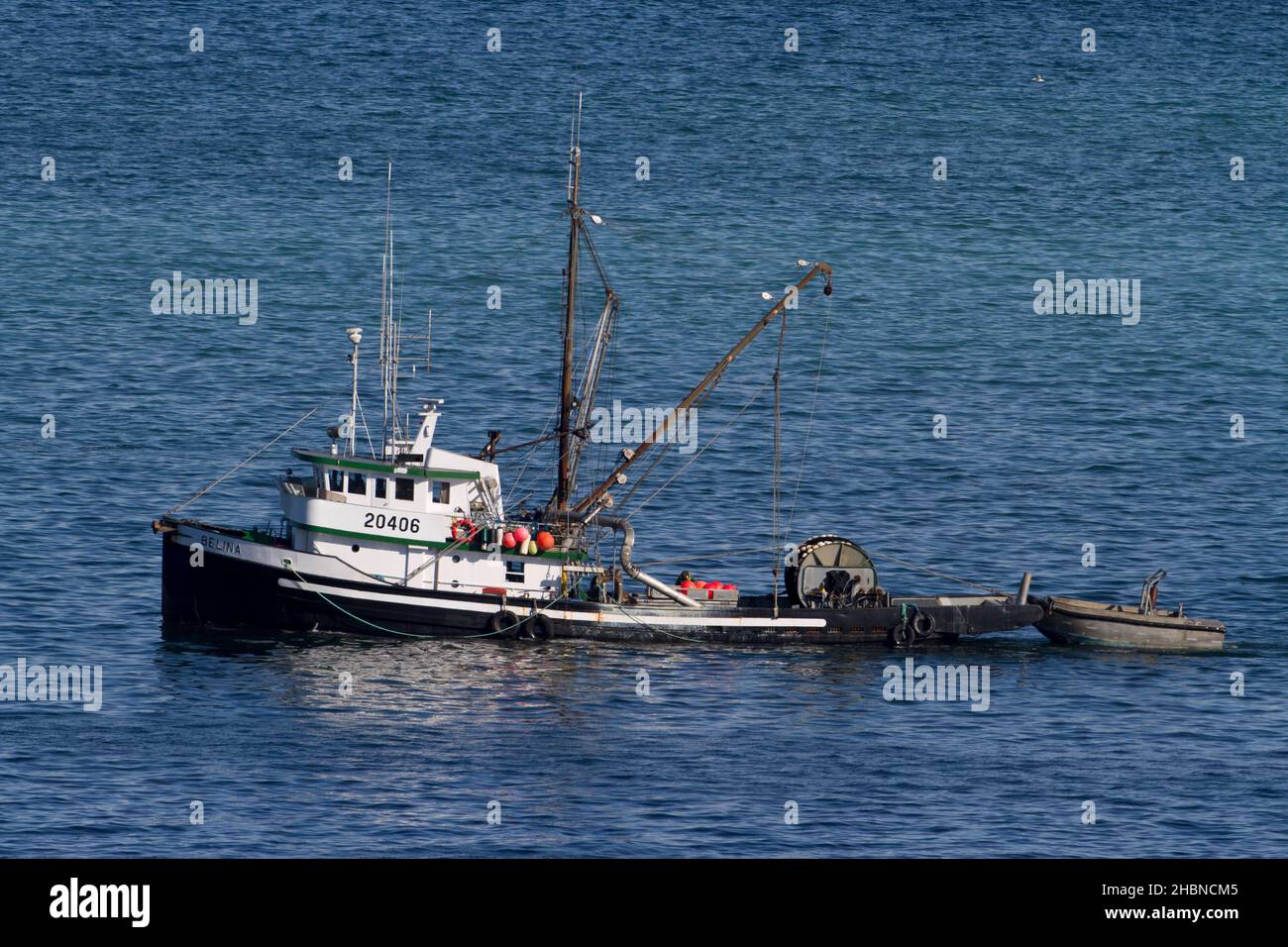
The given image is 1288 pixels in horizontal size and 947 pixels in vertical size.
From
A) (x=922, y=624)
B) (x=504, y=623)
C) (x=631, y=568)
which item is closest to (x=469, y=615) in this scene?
(x=504, y=623)

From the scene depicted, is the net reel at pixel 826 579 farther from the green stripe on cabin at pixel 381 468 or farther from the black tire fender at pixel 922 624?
the green stripe on cabin at pixel 381 468

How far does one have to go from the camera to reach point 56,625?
87188 mm

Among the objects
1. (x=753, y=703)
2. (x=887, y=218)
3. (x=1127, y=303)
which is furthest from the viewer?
(x=887, y=218)

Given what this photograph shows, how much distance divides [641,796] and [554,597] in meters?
17.2

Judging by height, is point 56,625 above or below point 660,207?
below

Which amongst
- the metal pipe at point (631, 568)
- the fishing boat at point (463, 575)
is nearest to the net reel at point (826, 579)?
the fishing boat at point (463, 575)

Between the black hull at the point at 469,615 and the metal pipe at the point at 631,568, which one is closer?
the black hull at the point at 469,615

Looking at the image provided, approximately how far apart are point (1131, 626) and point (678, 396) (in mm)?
39380

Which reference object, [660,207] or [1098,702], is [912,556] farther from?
[660,207]

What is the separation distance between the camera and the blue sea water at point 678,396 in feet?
231

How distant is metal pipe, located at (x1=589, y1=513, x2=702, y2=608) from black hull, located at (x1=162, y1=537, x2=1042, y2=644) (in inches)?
18.7

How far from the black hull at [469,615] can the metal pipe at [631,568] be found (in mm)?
474

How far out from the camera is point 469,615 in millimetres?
85250

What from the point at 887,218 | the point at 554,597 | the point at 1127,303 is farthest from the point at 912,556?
the point at 887,218
